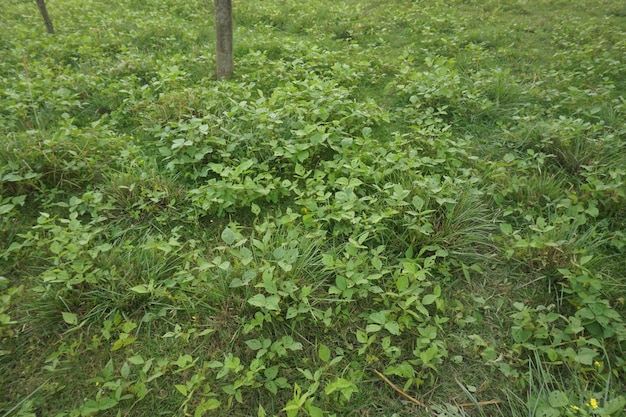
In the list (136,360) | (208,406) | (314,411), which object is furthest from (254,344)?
(136,360)

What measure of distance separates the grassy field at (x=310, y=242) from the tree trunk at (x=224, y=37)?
0.69 ft

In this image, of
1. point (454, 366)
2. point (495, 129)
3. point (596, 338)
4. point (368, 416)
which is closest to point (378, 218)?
point (454, 366)

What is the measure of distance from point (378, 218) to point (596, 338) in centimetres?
142

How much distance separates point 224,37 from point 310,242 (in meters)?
3.10

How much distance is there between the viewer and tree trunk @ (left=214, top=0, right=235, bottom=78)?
4.20 metres

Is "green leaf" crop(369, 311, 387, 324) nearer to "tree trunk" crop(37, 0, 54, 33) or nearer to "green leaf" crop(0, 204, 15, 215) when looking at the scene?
"green leaf" crop(0, 204, 15, 215)

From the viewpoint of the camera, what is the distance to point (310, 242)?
2492 millimetres

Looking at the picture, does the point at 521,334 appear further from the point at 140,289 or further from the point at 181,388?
the point at 140,289

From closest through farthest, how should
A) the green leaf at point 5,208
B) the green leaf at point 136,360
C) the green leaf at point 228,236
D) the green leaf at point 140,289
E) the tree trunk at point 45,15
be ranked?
the green leaf at point 136,360 < the green leaf at point 140,289 < the green leaf at point 228,236 < the green leaf at point 5,208 < the tree trunk at point 45,15

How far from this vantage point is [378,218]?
98.0 inches

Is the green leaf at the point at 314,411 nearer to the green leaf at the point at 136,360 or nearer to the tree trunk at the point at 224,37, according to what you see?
the green leaf at the point at 136,360

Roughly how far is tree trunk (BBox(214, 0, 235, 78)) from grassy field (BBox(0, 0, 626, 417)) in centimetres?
21

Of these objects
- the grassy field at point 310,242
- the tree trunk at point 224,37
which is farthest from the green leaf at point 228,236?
the tree trunk at point 224,37

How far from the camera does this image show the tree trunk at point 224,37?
4195 mm
